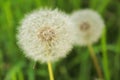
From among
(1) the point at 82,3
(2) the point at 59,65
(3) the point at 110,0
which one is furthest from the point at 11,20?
(3) the point at 110,0

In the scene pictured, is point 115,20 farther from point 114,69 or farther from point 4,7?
point 4,7

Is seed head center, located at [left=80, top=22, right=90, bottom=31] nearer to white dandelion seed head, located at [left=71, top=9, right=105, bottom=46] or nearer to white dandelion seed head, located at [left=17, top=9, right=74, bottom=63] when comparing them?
white dandelion seed head, located at [left=71, top=9, right=105, bottom=46]

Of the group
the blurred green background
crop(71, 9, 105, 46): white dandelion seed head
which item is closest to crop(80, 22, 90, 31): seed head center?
crop(71, 9, 105, 46): white dandelion seed head

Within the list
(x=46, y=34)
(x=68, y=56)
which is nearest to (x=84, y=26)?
(x=68, y=56)

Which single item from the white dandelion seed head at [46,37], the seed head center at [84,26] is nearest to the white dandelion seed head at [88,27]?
the seed head center at [84,26]

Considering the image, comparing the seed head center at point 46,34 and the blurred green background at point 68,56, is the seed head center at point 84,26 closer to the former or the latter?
the blurred green background at point 68,56

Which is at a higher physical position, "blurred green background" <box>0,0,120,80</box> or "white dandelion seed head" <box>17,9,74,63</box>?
"blurred green background" <box>0,0,120,80</box>

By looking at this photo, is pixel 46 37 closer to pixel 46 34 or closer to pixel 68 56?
pixel 46 34
